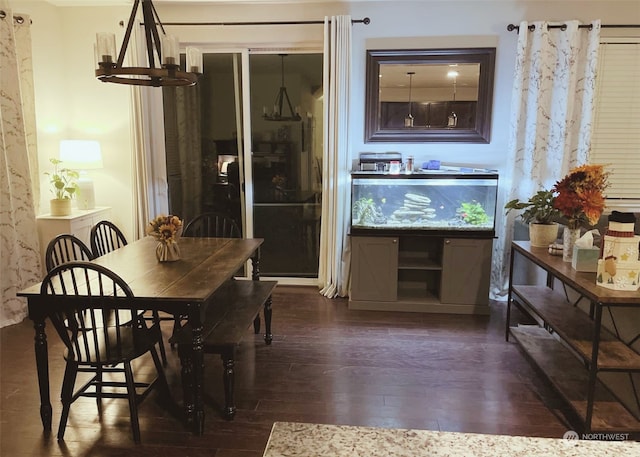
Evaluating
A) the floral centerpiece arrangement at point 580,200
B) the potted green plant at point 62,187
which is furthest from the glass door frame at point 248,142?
the floral centerpiece arrangement at point 580,200

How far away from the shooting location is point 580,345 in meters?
2.43

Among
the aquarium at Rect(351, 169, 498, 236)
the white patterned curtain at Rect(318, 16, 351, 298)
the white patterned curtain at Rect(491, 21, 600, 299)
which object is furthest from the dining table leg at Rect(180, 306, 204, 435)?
the white patterned curtain at Rect(491, 21, 600, 299)

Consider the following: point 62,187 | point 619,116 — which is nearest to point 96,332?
point 62,187

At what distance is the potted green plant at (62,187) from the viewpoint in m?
4.18

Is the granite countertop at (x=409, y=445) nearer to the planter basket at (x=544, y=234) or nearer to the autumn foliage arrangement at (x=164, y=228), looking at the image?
the autumn foliage arrangement at (x=164, y=228)

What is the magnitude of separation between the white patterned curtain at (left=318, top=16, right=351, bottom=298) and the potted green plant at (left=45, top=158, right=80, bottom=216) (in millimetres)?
2258

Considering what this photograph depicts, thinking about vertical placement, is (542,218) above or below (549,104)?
below

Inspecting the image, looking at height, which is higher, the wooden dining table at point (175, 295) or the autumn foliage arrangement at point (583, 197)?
the autumn foliage arrangement at point (583, 197)

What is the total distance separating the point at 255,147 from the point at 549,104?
8.88ft

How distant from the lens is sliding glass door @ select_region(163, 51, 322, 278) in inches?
184

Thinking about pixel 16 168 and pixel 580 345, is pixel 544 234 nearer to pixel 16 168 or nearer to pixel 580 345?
pixel 580 345

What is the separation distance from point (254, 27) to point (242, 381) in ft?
10.4

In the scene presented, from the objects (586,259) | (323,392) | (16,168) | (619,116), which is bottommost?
(323,392)

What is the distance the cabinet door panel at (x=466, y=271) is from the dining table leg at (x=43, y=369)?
9.73ft
